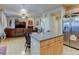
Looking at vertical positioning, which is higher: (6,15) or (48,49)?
(6,15)

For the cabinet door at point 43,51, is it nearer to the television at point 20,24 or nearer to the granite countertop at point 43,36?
the granite countertop at point 43,36

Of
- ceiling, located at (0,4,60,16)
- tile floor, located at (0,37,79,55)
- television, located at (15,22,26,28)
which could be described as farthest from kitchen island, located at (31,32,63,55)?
ceiling, located at (0,4,60,16)

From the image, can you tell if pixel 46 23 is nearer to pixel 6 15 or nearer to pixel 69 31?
pixel 69 31

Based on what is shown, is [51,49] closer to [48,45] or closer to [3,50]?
[48,45]

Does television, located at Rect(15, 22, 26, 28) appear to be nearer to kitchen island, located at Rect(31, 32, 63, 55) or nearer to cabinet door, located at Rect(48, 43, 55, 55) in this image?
kitchen island, located at Rect(31, 32, 63, 55)

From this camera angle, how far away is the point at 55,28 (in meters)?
1.80

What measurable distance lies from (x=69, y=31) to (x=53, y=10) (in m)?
0.46

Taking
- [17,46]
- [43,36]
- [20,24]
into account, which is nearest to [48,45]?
[43,36]

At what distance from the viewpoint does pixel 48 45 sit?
1654 millimetres

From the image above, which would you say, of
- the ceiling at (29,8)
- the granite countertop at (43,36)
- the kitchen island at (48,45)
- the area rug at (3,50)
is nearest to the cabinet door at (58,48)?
the kitchen island at (48,45)

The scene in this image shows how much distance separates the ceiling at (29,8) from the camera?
1577mm

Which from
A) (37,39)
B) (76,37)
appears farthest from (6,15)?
(76,37)

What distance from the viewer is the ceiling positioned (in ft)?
5.18
